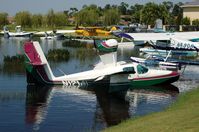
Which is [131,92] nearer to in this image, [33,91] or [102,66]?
[102,66]

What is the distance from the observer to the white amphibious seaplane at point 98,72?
29.2m

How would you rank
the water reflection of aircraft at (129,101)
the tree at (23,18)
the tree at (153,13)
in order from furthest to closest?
1. the tree at (23,18)
2. the tree at (153,13)
3. the water reflection of aircraft at (129,101)

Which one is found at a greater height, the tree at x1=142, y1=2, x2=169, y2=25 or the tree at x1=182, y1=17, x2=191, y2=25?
the tree at x1=142, y1=2, x2=169, y2=25

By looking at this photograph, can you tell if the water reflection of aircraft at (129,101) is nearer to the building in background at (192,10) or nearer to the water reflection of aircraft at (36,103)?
the water reflection of aircraft at (36,103)

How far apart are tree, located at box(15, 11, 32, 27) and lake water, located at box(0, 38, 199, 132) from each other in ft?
364

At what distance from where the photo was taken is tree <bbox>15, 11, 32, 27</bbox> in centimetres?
14362

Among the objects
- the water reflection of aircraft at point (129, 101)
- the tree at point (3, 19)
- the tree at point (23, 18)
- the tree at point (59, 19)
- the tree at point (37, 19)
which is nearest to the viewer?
the water reflection of aircraft at point (129, 101)

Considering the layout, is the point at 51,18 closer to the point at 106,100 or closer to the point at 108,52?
the point at 108,52

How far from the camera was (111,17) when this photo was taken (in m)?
159

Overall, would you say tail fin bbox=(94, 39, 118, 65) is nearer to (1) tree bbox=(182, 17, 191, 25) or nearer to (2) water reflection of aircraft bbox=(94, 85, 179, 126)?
(2) water reflection of aircraft bbox=(94, 85, 179, 126)

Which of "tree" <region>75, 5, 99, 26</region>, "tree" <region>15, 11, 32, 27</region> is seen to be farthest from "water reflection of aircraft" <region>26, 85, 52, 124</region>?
"tree" <region>75, 5, 99, 26</region>

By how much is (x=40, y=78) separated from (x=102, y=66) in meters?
4.05

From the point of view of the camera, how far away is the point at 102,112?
74.6 feet

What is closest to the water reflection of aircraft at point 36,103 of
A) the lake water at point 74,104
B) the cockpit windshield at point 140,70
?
the lake water at point 74,104
